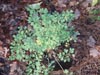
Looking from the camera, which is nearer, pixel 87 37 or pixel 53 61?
pixel 53 61

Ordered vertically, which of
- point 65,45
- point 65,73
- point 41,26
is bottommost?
point 65,73

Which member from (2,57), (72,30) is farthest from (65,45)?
(2,57)

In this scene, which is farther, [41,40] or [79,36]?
[79,36]

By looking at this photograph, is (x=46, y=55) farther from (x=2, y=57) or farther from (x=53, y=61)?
(x=2, y=57)

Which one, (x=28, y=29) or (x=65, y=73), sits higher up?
(x=28, y=29)
